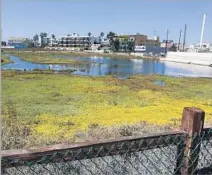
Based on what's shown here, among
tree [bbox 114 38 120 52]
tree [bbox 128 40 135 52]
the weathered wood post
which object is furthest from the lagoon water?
tree [bbox 128 40 135 52]

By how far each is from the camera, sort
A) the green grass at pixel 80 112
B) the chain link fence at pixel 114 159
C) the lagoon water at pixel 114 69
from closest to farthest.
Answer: the chain link fence at pixel 114 159 < the green grass at pixel 80 112 < the lagoon water at pixel 114 69

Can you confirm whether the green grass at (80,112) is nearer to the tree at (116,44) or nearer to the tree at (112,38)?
the tree at (116,44)

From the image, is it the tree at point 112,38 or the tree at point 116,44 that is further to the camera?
the tree at point 112,38

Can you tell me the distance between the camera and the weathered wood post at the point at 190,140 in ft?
9.13

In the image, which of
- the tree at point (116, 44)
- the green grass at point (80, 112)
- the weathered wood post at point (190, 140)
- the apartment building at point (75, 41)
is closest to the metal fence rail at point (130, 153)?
the weathered wood post at point (190, 140)

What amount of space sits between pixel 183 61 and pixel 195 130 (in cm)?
9232

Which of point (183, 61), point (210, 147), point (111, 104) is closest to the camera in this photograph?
point (210, 147)

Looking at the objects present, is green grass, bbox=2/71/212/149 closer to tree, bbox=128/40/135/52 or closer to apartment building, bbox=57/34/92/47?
tree, bbox=128/40/135/52

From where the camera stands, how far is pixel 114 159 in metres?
3.62

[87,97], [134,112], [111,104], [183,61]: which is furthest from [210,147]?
[183,61]

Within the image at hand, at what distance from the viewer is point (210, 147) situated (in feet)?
13.6

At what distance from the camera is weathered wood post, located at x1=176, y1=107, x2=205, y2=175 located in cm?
278

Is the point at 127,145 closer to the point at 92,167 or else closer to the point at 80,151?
the point at 80,151

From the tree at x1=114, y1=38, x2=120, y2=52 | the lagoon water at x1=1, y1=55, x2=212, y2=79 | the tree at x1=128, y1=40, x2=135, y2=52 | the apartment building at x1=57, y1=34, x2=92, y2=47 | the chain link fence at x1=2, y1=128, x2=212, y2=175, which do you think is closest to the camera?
the chain link fence at x1=2, y1=128, x2=212, y2=175
